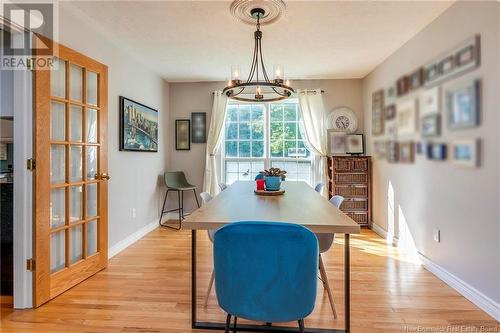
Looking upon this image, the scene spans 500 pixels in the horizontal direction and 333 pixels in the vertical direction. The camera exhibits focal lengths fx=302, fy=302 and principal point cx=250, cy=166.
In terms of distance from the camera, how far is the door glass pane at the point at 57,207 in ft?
7.74

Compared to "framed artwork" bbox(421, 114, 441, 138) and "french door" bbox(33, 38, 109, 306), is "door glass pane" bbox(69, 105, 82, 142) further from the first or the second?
"framed artwork" bbox(421, 114, 441, 138)

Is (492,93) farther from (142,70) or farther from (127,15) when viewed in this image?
(142,70)

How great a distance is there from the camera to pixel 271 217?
1653mm

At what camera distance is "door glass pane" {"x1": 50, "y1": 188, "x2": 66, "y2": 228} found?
2359mm

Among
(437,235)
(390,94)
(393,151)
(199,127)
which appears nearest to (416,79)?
(390,94)

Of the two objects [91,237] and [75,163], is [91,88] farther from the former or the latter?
[91,237]

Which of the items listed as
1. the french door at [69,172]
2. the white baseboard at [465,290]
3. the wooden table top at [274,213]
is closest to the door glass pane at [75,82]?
the french door at [69,172]

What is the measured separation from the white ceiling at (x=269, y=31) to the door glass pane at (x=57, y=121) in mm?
873

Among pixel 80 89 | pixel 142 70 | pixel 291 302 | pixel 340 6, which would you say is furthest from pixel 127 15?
pixel 291 302

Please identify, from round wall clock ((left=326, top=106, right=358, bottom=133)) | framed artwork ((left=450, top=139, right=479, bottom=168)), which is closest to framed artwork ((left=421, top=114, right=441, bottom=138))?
framed artwork ((left=450, top=139, right=479, bottom=168))

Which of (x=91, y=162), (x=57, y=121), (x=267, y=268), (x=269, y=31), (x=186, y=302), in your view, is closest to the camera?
(x=267, y=268)

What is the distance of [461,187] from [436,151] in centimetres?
35

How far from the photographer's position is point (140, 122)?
154 inches

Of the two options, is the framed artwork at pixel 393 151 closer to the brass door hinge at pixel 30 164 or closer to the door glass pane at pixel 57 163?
the door glass pane at pixel 57 163
